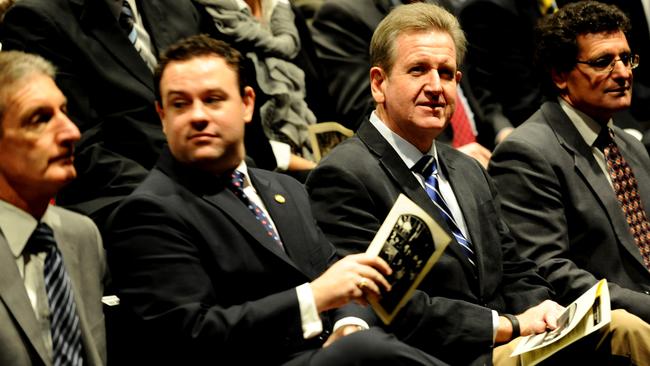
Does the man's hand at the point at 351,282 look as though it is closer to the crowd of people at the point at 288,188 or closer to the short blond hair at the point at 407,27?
the crowd of people at the point at 288,188

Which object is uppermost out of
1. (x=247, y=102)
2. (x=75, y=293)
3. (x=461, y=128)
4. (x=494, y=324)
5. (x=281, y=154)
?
(x=247, y=102)

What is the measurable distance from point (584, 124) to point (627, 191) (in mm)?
283

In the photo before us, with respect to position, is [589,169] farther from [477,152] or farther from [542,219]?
[477,152]

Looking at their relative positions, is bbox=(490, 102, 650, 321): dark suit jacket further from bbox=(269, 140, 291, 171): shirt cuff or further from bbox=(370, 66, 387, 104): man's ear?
bbox=(269, 140, 291, 171): shirt cuff

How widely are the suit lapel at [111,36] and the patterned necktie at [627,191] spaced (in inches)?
63.9

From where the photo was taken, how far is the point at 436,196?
3215 mm

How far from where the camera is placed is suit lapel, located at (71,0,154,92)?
3365mm

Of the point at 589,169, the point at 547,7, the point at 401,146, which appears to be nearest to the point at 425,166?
the point at 401,146

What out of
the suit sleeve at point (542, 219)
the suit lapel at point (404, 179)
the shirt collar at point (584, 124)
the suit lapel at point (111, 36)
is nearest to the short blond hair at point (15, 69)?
the suit lapel at point (111, 36)

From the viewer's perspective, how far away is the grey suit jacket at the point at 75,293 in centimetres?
233

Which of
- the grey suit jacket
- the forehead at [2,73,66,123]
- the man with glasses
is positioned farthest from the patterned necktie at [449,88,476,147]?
the forehead at [2,73,66,123]

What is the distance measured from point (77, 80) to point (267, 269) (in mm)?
1040

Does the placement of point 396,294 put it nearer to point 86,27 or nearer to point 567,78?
point 86,27

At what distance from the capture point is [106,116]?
11.1 feet
